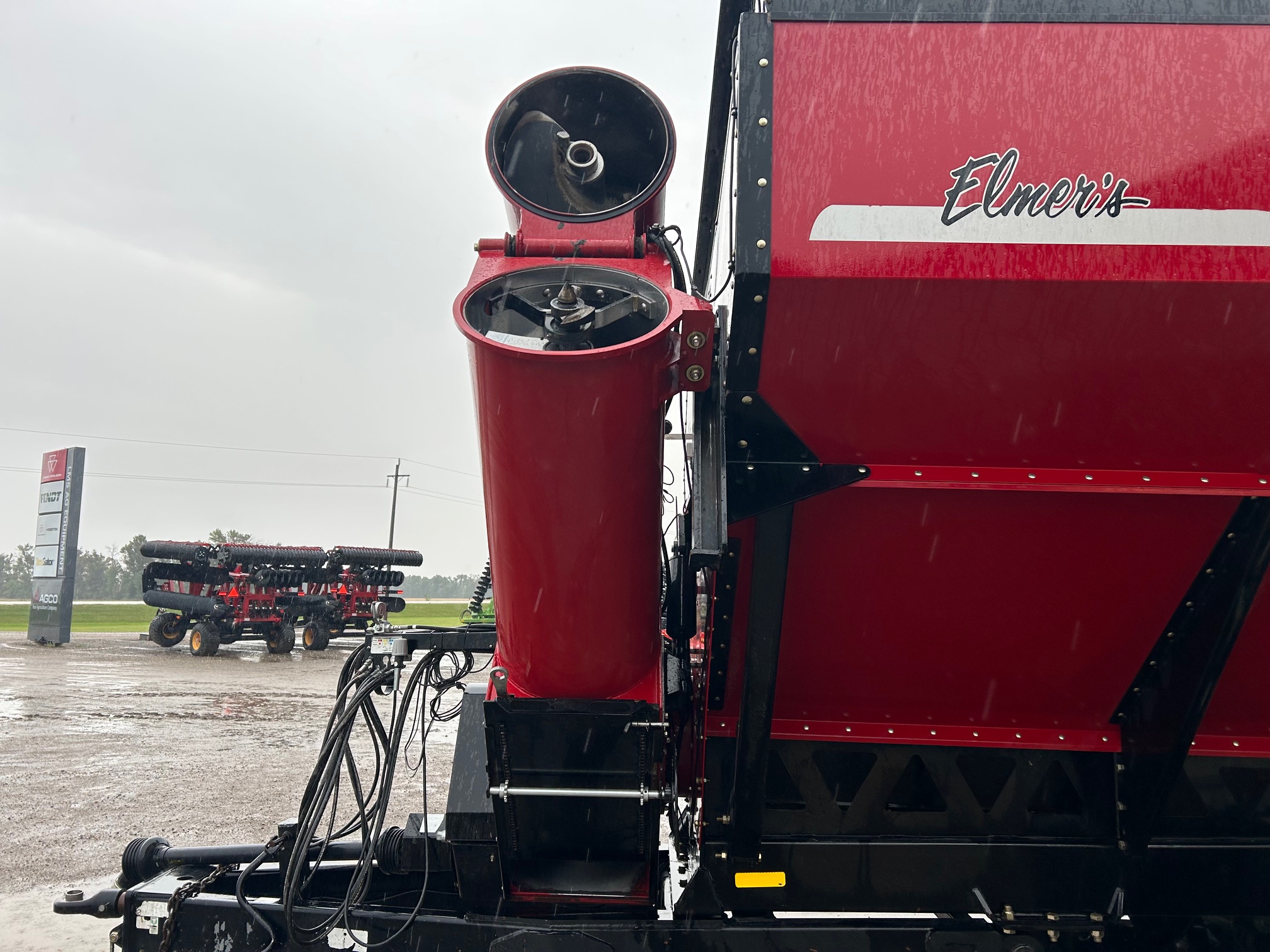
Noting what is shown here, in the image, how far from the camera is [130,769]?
7617mm

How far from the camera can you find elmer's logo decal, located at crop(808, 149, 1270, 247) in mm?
1934

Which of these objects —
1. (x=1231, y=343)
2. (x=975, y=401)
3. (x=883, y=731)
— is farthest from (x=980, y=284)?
(x=883, y=731)

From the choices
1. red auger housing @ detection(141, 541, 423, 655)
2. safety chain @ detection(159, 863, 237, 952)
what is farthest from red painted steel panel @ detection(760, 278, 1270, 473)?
red auger housing @ detection(141, 541, 423, 655)

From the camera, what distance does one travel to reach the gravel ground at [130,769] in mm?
4812

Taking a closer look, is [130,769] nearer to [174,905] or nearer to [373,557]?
[174,905]

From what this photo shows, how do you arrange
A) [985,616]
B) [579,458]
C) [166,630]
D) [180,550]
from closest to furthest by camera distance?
[579,458], [985,616], [180,550], [166,630]

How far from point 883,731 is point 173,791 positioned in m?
6.18

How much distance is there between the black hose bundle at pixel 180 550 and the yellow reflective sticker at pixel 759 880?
17800mm

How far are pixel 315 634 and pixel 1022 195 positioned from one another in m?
19.5

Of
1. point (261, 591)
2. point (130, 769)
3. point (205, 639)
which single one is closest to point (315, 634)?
point (261, 591)

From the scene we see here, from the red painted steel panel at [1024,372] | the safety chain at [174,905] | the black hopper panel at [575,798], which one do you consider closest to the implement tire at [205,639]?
the safety chain at [174,905]

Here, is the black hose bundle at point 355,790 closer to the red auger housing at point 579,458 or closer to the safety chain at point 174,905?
the safety chain at point 174,905

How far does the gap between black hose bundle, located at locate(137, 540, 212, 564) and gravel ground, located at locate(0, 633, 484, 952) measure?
10.8 feet

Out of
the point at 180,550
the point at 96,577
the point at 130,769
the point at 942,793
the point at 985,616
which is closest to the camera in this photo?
the point at 985,616
